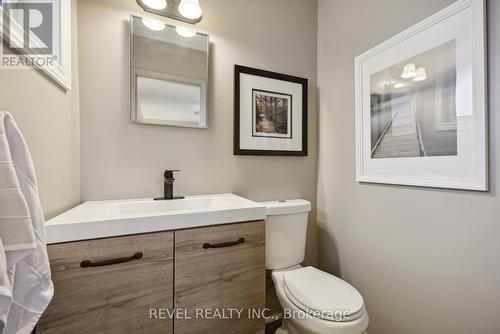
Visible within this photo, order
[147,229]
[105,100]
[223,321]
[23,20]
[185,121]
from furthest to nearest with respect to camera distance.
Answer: [185,121] → [105,100] → [223,321] → [147,229] → [23,20]

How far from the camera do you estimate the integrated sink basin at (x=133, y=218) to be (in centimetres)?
75

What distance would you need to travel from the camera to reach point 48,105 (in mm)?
847

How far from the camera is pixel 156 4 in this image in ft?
4.09

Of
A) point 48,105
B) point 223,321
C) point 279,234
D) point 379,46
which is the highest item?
point 379,46

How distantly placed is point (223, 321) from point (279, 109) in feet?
4.27

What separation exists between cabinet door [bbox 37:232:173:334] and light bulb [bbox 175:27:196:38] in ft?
3.77

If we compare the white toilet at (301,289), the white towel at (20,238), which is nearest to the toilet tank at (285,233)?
the white toilet at (301,289)

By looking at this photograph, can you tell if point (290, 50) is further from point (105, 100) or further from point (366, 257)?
point (366, 257)

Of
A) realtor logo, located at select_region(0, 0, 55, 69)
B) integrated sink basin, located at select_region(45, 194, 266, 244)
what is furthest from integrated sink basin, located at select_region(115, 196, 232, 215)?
realtor logo, located at select_region(0, 0, 55, 69)

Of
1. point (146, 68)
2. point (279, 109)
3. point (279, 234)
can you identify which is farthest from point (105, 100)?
point (279, 234)

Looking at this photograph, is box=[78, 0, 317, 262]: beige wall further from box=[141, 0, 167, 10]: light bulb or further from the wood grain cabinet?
the wood grain cabinet

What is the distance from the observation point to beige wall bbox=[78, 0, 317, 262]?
45.6 inches

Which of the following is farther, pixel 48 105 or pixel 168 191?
pixel 168 191

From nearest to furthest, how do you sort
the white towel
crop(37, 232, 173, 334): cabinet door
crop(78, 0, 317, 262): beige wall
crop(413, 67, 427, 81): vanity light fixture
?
the white towel, crop(37, 232, 173, 334): cabinet door, crop(413, 67, 427, 81): vanity light fixture, crop(78, 0, 317, 262): beige wall
